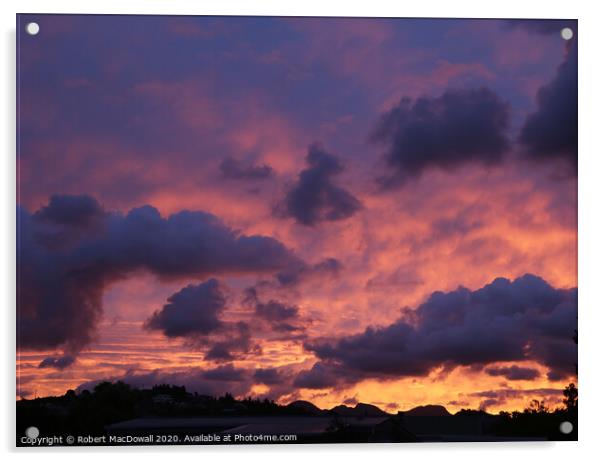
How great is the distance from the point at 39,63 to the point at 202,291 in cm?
176

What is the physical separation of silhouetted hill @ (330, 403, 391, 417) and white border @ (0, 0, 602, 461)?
20cm

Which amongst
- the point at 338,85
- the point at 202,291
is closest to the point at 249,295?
the point at 202,291

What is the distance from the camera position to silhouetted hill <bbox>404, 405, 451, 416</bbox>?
19.7 ft

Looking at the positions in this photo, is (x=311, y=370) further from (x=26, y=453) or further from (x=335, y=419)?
(x=26, y=453)

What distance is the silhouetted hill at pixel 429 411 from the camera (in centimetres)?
602

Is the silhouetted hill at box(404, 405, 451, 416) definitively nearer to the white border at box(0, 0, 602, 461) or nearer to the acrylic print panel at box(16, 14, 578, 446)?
the acrylic print panel at box(16, 14, 578, 446)

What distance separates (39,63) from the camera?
595 centimetres

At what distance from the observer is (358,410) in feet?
19.6

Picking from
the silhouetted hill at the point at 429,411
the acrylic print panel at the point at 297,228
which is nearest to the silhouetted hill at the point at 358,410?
the acrylic print panel at the point at 297,228

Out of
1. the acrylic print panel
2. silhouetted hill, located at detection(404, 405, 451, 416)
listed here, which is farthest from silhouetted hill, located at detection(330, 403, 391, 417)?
silhouetted hill, located at detection(404, 405, 451, 416)
